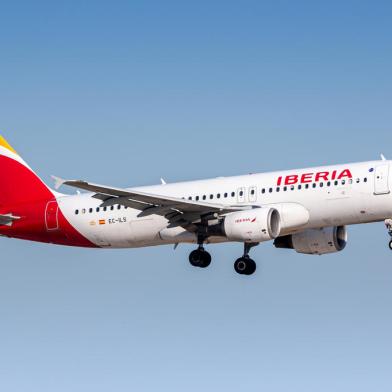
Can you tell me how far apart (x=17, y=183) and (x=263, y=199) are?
43.9ft

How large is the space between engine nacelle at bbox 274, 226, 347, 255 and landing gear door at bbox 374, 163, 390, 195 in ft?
17.6

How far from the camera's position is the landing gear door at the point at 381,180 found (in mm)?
47219

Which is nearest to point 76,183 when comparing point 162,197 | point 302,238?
point 162,197

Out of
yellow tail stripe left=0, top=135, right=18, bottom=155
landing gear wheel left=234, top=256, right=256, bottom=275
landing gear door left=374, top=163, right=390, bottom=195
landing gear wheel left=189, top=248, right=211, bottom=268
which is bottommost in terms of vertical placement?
landing gear wheel left=234, top=256, right=256, bottom=275

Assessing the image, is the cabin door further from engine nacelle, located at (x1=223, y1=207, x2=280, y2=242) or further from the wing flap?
engine nacelle, located at (x1=223, y1=207, x2=280, y2=242)

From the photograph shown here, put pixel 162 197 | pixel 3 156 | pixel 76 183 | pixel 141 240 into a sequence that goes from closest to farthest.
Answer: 1. pixel 76 183
2. pixel 162 197
3. pixel 141 240
4. pixel 3 156

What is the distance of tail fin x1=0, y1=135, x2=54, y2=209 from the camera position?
181ft

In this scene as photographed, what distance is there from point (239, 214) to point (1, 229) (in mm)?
12843

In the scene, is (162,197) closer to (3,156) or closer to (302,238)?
(302,238)

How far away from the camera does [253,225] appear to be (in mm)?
47781

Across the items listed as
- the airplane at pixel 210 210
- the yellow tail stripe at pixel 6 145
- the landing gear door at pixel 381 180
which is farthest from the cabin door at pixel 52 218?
the landing gear door at pixel 381 180

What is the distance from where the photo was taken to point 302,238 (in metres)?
52.2

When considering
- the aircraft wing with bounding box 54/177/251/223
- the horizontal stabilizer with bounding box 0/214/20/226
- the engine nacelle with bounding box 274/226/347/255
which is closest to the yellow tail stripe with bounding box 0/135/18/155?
the horizontal stabilizer with bounding box 0/214/20/226

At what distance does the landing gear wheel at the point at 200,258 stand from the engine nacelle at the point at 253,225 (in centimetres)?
259
